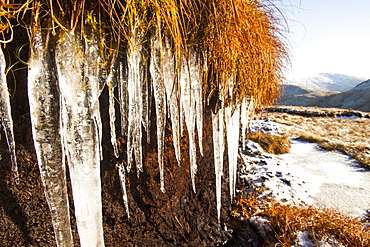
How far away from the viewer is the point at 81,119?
1330mm

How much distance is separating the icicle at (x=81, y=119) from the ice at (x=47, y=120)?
0.05 meters

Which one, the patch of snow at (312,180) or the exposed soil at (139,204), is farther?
the patch of snow at (312,180)

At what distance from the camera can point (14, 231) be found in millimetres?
1582

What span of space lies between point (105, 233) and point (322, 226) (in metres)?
2.84

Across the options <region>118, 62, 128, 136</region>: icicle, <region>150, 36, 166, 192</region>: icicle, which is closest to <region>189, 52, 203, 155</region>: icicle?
<region>150, 36, 166, 192</region>: icicle

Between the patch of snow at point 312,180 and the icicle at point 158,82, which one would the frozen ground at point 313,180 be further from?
the icicle at point 158,82

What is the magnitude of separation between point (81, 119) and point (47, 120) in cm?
19

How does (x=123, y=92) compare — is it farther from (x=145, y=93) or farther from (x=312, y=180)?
(x=312, y=180)

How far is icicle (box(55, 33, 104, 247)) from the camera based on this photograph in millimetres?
1264

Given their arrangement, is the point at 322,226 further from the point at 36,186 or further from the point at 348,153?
the point at 348,153

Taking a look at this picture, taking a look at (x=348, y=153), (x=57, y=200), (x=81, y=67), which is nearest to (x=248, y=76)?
(x=81, y=67)

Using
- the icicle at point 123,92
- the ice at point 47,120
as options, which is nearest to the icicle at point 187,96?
the icicle at point 123,92

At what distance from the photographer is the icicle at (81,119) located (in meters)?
1.26

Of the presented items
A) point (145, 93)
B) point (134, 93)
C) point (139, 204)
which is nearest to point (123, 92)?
point (134, 93)
